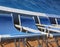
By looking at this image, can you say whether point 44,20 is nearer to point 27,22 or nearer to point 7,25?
point 27,22

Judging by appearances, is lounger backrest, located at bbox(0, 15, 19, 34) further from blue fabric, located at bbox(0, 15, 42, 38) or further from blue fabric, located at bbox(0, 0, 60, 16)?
blue fabric, located at bbox(0, 0, 60, 16)

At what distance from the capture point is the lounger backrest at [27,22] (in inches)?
117

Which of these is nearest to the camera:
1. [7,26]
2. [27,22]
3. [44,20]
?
[7,26]

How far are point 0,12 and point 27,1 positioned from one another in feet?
2.31

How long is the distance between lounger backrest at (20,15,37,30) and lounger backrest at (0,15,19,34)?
0.24m

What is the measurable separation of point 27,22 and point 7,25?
0.43 m

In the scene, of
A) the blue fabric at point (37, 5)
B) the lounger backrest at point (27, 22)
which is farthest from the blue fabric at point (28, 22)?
the blue fabric at point (37, 5)

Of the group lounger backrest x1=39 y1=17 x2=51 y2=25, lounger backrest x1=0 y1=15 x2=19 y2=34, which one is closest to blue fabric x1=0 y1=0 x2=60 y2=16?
lounger backrest x1=39 y1=17 x2=51 y2=25

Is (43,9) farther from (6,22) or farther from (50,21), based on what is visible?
(6,22)

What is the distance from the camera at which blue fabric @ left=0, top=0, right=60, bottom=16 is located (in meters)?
3.10

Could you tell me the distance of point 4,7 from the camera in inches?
115

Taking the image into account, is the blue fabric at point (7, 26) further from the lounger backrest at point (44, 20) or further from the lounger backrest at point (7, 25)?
the lounger backrest at point (44, 20)

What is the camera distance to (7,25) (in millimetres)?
2701

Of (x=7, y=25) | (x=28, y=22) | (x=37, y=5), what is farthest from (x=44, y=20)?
(x=7, y=25)
